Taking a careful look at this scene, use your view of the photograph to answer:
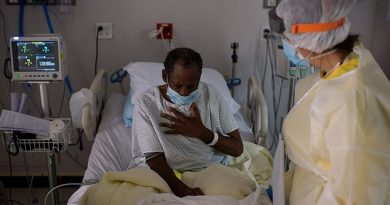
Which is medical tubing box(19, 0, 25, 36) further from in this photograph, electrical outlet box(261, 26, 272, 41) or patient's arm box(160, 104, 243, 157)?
electrical outlet box(261, 26, 272, 41)

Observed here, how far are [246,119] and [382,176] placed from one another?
144 centimetres

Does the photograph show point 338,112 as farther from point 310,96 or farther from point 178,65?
point 178,65

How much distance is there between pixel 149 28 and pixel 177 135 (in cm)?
116

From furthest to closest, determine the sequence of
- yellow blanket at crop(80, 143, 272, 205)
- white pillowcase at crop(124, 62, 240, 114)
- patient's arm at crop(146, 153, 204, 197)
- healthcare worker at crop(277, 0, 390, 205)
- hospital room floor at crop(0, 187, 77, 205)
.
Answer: hospital room floor at crop(0, 187, 77, 205) → white pillowcase at crop(124, 62, 240, 114) → patient's arm at crop(146, 153, 204, 197) → yellow blanket at crop(80, 143, 272, 205) → healthcare worker at crop(277, 0, 390, 205)

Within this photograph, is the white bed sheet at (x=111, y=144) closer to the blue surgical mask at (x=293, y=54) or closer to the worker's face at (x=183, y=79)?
the worker's face at (x=183, y=79)

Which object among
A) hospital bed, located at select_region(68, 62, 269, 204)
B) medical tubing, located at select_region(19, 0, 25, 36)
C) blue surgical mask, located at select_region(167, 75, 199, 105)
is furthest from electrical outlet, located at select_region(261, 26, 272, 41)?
medical tubing, located at select_region(19, 0, 25, 36)

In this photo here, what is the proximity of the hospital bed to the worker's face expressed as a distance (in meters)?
0.55

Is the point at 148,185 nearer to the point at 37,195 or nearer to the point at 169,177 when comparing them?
the point at 169,177

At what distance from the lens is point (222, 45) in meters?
2.58

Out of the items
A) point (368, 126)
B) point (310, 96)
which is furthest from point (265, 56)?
point (368, 126)

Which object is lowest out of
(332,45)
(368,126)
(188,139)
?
(188,139)

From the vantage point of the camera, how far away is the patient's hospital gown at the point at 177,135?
157cm

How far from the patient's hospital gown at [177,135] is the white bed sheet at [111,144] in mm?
203

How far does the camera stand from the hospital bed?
73.0 inches
